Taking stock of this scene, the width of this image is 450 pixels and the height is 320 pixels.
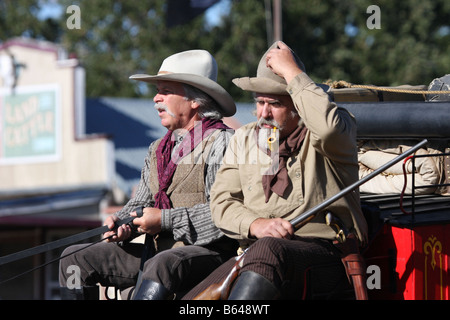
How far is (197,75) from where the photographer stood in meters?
4.73

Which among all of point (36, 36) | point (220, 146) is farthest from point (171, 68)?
point (36, 36)

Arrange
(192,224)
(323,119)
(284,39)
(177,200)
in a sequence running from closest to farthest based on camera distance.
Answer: (323,119) → (192,224) → (177,200) → (284,39)

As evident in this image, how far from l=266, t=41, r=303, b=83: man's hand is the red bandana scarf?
823 millimetres

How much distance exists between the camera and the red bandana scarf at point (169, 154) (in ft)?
15.0

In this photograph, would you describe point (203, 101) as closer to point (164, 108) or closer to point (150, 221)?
point (164, 108)

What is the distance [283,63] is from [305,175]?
1.71ft

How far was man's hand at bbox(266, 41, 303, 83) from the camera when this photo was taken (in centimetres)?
386

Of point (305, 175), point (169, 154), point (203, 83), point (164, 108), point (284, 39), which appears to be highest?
point (284, 39)

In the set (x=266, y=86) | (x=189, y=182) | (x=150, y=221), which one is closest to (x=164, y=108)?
(x=189, y=182)

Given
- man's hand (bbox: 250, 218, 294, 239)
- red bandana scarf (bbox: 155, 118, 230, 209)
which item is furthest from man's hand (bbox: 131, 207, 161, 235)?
man's hand (bbox: 250, 218, 294, 239)

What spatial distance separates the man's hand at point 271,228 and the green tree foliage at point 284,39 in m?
20.8

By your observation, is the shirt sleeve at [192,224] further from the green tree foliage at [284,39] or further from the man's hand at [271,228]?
the green tree foliage at [284,39]

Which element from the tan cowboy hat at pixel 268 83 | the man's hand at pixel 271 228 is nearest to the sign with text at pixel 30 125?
the tan cowboy hat at pixel 268 83

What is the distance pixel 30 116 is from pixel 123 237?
15986 mm
